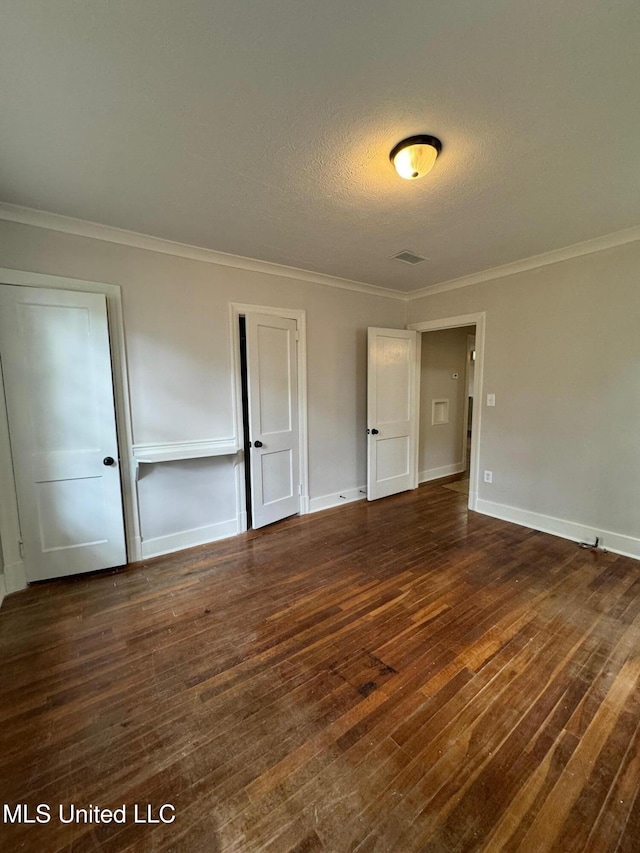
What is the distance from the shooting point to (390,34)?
3.77ft

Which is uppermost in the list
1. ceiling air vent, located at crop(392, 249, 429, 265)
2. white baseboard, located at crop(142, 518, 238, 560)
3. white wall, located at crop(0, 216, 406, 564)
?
ceiling air vent, located at crop(392, 249, 429, 265)

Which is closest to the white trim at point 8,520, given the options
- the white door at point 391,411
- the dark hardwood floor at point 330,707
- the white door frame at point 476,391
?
the dark hardwood floor at point 330,707

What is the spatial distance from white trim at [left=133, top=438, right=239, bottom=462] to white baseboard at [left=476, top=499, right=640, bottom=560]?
285 cm

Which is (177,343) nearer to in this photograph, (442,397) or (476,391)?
(476,391)

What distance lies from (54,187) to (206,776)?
3.09 m

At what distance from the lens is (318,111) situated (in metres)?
1.47

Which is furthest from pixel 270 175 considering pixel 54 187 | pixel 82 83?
pixel 54 187

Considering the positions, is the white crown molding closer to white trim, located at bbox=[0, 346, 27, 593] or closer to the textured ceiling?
the textured ceiling

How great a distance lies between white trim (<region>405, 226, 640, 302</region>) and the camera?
2.70 metres

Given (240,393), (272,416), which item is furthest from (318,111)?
(272,416)

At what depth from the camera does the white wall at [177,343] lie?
Answer: 99.0 inches

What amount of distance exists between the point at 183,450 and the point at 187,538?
0.83m

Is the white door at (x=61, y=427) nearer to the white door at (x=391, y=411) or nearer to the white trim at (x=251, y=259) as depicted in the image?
the white trim at (x=251, y=259)

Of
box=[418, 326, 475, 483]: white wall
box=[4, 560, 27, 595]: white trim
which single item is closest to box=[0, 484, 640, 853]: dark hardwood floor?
box=[4, 560, 27, 595]: white trim
